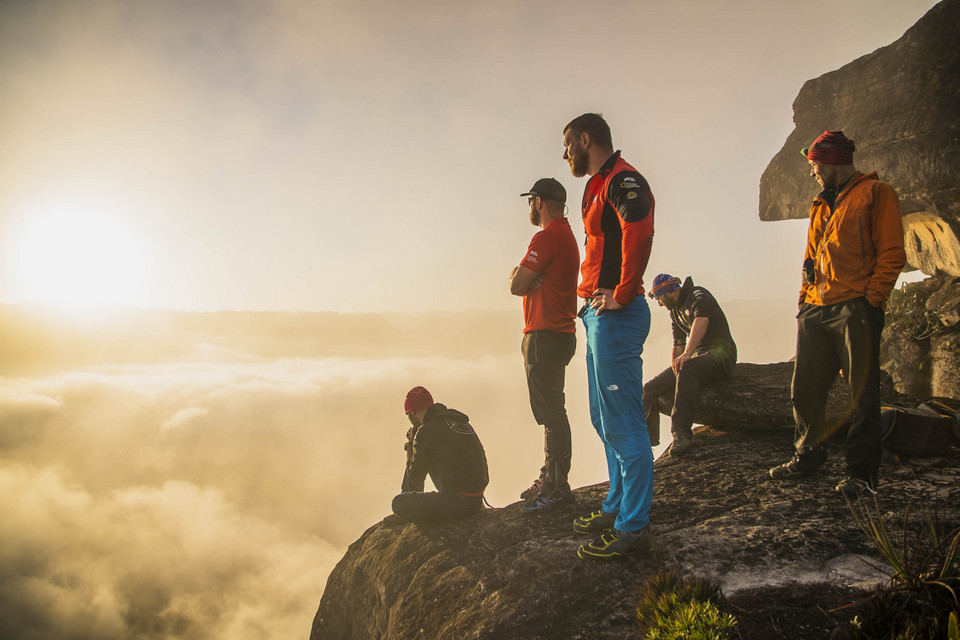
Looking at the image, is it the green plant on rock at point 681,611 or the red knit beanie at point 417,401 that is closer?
the green plant on rock at point 681,611

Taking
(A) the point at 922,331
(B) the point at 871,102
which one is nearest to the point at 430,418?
(A) the point at 922,331

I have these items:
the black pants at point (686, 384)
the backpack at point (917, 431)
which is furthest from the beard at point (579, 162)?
the backpack at point (917, 431)

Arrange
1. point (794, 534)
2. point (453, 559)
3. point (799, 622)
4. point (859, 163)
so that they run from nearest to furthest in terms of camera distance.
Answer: point (799, 622)
point (794, 534)
point (453, 559)
point (859, 163)

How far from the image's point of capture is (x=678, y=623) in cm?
307

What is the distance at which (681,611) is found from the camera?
3.15 meters

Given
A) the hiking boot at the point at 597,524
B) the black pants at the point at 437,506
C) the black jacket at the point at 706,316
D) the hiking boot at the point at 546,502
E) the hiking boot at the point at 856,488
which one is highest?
the black jacket at the point at 706,316

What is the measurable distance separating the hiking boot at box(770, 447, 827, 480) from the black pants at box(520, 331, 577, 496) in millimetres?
2483

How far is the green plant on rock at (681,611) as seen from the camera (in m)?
3.00

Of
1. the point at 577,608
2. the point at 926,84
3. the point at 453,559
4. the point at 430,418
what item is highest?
the point at 926,84

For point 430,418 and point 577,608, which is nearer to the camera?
point 577,608

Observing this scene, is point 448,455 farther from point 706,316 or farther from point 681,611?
point 706,316

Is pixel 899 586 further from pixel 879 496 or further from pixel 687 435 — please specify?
pixel 687 435

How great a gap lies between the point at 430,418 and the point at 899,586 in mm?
5214

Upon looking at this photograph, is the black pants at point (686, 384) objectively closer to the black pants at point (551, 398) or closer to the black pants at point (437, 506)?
the black pants at point (551, 398)
